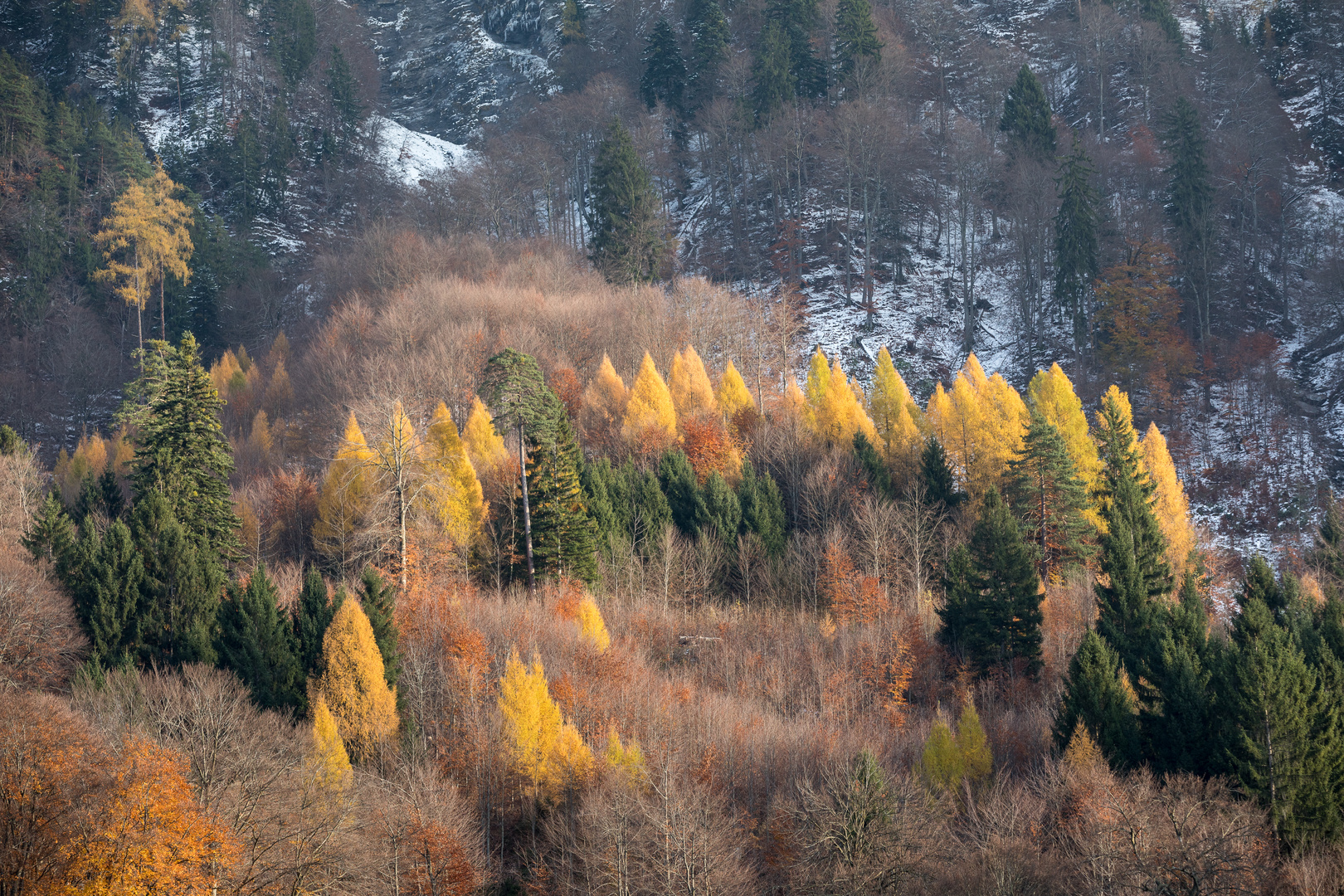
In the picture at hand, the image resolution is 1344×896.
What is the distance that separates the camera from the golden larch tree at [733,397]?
5950 cm

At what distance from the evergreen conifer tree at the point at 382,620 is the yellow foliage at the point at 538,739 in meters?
4.93

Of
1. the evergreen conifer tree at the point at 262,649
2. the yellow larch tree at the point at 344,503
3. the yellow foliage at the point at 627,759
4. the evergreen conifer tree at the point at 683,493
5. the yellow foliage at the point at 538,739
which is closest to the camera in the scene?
the yellow foliage at the point at 627,759

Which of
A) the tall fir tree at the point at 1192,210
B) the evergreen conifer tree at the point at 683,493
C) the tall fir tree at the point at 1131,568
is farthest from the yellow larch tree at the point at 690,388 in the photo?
the tall fir tree at the point at 1192,210

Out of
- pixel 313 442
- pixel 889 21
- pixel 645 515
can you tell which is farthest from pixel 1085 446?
pixel 889 21

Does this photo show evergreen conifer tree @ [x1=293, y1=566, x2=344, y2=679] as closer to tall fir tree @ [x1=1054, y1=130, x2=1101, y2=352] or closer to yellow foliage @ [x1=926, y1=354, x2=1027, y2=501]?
yellow foliage @ [x1=926, y1=354, x2=1027, y2=501]

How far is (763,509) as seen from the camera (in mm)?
51875

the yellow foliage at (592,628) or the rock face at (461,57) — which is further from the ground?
the rock face at (461,57)

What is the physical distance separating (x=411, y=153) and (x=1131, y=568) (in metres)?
84.2

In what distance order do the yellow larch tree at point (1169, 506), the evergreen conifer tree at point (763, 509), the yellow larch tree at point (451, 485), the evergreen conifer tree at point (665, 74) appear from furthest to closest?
1. the evergreen conifer tree at point (665, 74)
2. the evergreen conifer tree at point (763, 509)
3. the yellow larch tree at point (1169, 506)
4. the yellow larch tree at point (451, 485)

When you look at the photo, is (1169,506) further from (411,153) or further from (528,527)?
(411,153)

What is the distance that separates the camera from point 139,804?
26.1 metres

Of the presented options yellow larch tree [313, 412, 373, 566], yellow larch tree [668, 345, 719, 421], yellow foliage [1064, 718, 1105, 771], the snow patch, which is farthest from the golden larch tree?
the snow patch

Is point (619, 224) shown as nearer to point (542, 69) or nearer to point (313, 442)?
point (313, 442)

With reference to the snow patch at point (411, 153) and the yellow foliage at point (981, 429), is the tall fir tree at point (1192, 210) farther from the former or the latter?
the snow patch at point (411, 153)
